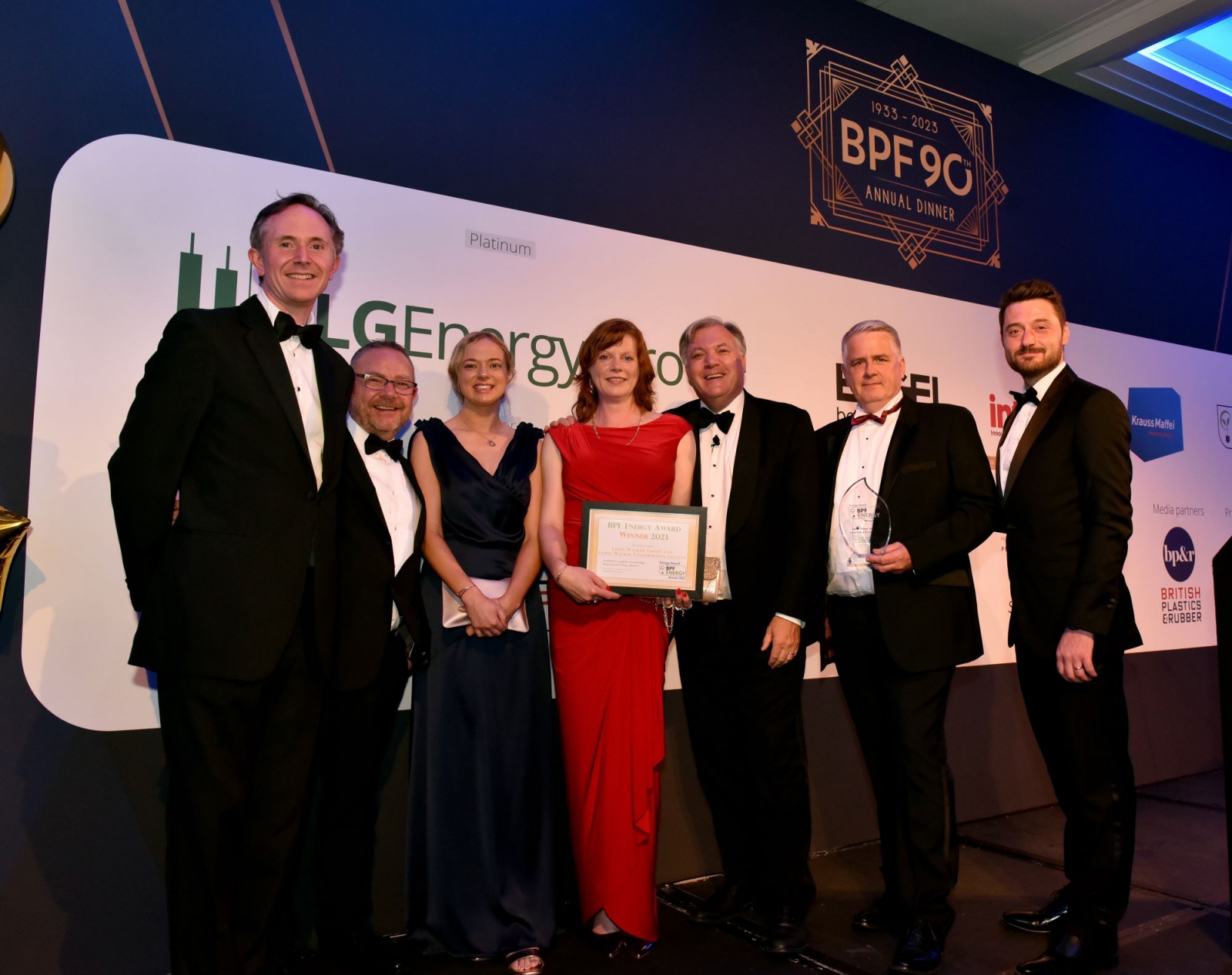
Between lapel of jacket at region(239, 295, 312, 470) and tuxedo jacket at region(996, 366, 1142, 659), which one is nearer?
lapel of jacket at region(239, 295, 312, 470)

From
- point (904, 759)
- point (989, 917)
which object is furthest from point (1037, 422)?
point (989, 917)

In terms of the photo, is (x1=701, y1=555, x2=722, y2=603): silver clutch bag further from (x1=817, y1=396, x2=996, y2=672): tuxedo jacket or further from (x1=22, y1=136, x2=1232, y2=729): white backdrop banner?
(x1=22, y1=136, x2=1232, y2=729): white backdrop banner

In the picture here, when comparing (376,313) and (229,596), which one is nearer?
(229,596)

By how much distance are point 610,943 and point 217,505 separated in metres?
1.72

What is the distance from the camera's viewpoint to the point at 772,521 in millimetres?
2779

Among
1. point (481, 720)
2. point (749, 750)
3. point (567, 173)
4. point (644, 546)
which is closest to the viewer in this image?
point (644, 546)

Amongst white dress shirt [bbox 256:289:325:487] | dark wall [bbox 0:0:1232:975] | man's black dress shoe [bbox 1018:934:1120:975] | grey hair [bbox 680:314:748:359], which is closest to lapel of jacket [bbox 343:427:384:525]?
white dress shirt [bbox 256:289:325:487]

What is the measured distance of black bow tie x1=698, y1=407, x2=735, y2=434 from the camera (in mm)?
2855

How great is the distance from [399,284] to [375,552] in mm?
1172

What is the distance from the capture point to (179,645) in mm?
1982

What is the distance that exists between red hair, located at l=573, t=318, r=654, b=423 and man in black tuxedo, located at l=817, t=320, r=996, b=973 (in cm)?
63

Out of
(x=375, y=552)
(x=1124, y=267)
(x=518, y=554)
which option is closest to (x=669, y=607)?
(x=518, y=554)

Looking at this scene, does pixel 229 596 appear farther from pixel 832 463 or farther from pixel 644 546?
pixel 832 463

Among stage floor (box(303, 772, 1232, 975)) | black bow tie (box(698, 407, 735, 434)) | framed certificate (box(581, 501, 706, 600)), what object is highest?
black bow tie (box(698, 407, 735, 434))
